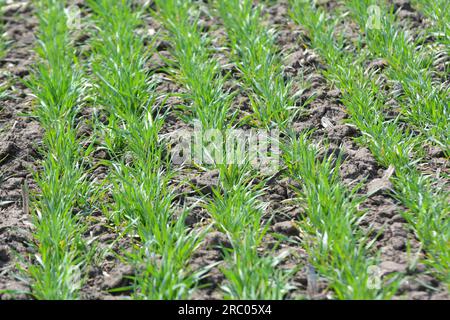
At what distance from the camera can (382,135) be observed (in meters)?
3.90

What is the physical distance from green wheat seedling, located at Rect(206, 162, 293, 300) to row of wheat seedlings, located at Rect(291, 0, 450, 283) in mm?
591

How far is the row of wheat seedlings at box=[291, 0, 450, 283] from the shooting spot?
3305 mm

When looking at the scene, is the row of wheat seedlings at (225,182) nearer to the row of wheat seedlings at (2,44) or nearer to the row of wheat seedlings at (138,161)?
the row of wheat seedlings at (138,161)

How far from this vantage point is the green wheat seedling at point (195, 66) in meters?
4.23

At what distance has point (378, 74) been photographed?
4.56m

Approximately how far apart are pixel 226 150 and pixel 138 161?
1.37ft

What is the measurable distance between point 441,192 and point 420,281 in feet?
1.92

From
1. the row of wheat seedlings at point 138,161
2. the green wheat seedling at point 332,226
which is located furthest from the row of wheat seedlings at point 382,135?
the row of wheat seedlings at point 138,161

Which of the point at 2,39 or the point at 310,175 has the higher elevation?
the point at 2,39

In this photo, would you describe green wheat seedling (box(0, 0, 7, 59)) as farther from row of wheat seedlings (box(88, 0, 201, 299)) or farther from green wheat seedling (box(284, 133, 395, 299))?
green wheat seedling (box(284, 133, 395, 299))

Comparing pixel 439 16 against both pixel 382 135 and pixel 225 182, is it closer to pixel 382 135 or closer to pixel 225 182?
pixel 382 135

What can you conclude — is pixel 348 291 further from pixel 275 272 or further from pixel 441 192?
pixel 441 192

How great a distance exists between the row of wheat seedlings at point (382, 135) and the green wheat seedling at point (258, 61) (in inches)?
10.5

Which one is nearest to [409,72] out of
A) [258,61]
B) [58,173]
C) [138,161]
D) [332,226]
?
[258,61]
